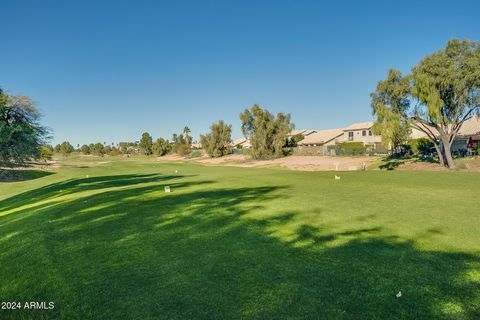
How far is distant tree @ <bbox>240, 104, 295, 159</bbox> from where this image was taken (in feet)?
242

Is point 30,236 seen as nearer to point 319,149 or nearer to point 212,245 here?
point 212,245

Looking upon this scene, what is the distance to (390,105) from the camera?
3619 cm

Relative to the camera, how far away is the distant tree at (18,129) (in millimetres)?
32438

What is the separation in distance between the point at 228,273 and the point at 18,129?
3616 centimetres

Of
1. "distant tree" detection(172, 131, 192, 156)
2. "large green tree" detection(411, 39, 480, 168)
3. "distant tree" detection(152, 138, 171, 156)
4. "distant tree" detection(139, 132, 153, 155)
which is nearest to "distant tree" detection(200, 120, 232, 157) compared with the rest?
"distant tree" detection(172, 131, 192, 156)

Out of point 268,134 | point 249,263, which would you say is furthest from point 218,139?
point 249,263

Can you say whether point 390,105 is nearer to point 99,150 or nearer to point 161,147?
point 161,147

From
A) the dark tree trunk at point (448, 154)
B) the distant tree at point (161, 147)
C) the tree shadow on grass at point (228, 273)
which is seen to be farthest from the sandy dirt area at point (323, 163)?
the distant tree at point (161, 147)

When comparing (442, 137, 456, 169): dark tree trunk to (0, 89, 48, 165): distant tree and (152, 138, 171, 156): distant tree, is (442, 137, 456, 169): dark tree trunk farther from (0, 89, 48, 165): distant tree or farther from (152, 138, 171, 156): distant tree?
(152, 138, 171, 156): distant tree

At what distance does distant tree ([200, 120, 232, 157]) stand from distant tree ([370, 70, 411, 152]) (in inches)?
2567

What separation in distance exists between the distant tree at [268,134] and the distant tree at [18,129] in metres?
47.8

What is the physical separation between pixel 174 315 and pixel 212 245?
3.36 metres

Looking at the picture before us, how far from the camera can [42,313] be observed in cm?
507

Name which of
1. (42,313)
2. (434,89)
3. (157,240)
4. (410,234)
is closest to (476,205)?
(410,234)
